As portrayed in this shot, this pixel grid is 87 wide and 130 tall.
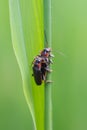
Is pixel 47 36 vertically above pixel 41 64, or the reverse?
pixel 47 36

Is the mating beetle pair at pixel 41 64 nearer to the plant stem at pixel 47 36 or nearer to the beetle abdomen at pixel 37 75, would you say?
the beetle abdomen at pixel 37 75

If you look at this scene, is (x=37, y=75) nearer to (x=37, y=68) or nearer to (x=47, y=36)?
(x=37, y=68)

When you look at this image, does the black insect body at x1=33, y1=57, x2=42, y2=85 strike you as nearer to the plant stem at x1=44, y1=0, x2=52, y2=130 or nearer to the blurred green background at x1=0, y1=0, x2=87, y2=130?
the blurred green background at x1=0, y1=0, x2=87, y2=130

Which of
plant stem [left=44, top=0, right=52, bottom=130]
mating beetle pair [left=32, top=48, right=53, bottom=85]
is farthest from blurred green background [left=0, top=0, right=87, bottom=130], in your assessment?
plant stem [left=44, top=0, right=52, bottom=130]

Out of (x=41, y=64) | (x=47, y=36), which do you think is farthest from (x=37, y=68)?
(x=47, y=36)

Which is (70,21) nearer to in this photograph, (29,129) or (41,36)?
(41,36)

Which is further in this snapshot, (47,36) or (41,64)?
(41,64)

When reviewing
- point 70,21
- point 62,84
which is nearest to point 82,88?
point 62,84

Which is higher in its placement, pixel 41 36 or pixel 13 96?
pixel 41 36
